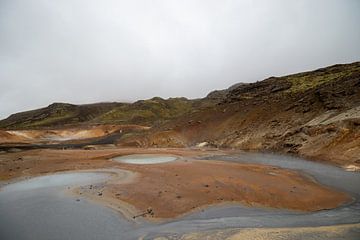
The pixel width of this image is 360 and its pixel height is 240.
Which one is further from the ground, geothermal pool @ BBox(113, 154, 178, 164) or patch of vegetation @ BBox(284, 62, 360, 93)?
patch of vegetation @ BBox(284, 62, 360, 93)

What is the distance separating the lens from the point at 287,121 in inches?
1478

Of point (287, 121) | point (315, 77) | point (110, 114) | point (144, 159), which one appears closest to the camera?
point (144, 159)

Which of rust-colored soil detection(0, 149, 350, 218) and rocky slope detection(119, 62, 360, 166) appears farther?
rocky slope detection(119, 62, 360, 166)

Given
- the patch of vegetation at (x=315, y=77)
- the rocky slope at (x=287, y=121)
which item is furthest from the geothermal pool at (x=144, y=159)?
the patch of vegetation at (x=315, y=77)

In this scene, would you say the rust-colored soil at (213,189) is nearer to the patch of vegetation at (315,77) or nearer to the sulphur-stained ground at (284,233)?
the sulphur-stained ground at (284,233)

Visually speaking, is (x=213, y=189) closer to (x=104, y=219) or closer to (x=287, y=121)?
(x=104, y=219)

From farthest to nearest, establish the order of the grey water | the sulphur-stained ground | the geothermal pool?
the geothermal pool < the grey water < the sulphur-stained ground

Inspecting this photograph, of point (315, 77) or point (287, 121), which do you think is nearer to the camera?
point (287, 121)

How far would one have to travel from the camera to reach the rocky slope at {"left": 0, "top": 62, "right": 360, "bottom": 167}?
1096 inches

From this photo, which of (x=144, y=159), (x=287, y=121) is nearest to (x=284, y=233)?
(x=144, y=159)

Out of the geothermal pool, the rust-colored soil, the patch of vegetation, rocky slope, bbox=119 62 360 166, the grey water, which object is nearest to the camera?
the grey water

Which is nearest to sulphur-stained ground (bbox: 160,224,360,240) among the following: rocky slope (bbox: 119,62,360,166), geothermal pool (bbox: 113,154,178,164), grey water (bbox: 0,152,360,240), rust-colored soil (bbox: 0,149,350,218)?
grey water (bbox: 0,152,360,240)

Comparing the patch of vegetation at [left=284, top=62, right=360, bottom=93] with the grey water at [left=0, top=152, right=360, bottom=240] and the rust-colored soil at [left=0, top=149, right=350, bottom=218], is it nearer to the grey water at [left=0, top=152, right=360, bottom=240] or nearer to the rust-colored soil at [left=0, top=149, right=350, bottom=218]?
the rust-colored soil at [left=0, top=149, right=350, bottom=218]

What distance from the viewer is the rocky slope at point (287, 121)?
91.3 ft
